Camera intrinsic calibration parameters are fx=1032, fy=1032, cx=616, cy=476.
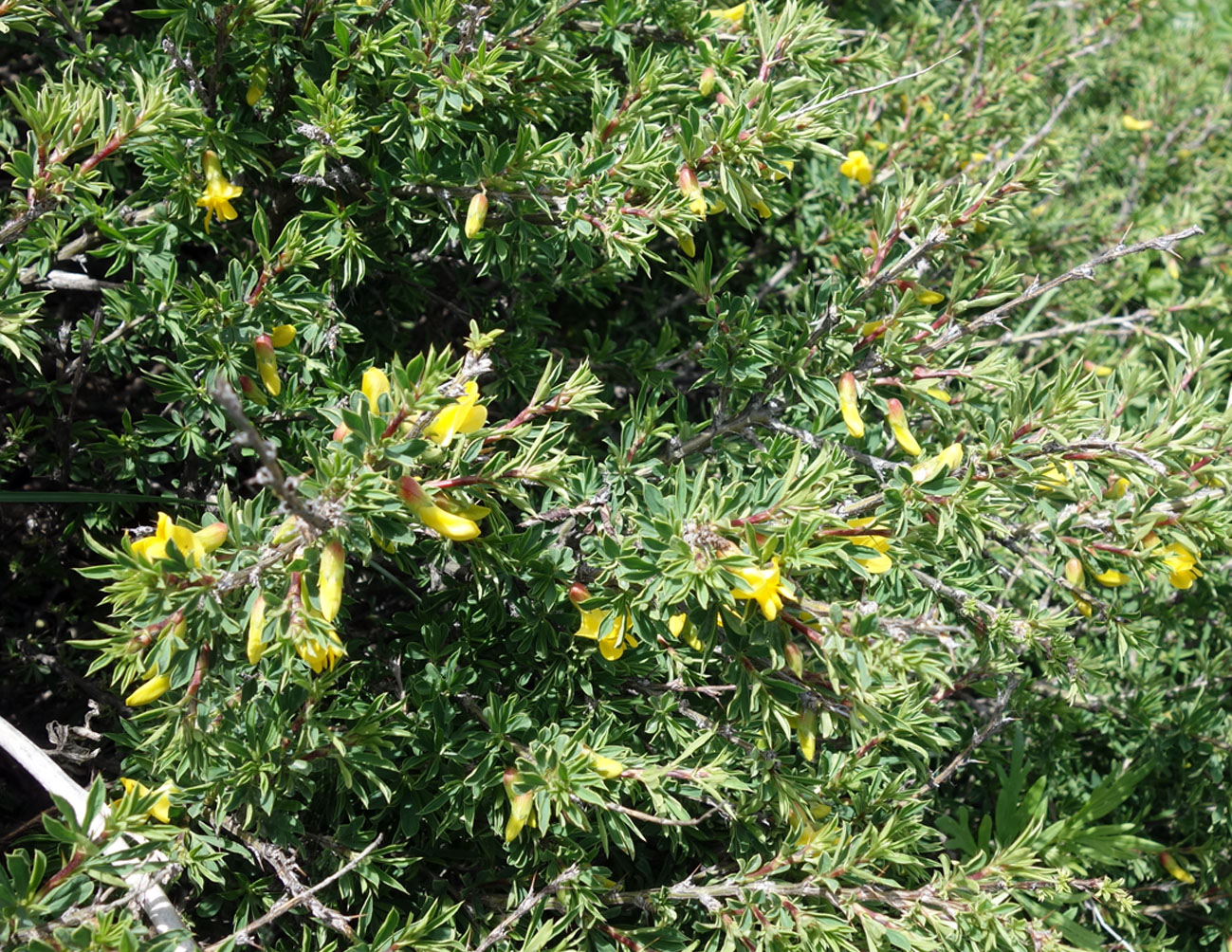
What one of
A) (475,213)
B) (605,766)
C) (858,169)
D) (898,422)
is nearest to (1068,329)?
(858,169)

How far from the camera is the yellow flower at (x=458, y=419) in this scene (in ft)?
4.59

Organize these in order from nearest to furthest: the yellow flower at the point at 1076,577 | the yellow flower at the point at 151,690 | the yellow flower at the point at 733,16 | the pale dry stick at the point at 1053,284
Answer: the yellow flower at the point at 151,690
the pale dry stick at the point at 1053,284
the yellow flower at the point at 1076,577
the yellow flower at the point at 733,16

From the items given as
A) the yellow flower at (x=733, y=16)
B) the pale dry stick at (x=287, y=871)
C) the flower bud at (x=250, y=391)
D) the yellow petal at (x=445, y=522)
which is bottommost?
the pale dry stick at (x=287, y=871)

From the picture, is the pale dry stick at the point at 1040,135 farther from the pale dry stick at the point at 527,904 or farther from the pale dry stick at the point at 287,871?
the pale dry stick at the point at 287,871

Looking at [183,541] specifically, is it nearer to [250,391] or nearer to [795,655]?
[250,391]

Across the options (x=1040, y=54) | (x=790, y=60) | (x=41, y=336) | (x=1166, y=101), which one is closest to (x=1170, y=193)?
(x=1166, y=101)

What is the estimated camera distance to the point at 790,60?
7.24 ft

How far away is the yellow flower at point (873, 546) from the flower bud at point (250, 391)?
1019 mm

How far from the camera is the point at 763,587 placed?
1.35m

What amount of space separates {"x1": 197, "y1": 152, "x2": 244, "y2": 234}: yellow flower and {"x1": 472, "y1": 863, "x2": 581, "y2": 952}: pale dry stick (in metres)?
1.31

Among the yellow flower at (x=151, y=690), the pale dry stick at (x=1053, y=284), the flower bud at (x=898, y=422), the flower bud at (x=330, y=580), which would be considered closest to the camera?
the flower bud at (x=330, y=580)

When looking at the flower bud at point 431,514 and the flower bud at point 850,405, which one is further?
the flower bud at point 850,405

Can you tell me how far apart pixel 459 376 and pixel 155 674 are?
1.95 feet

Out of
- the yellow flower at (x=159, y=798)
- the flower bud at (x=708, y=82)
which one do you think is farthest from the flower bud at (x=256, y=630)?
the flower bud at (x=708, y=82)
